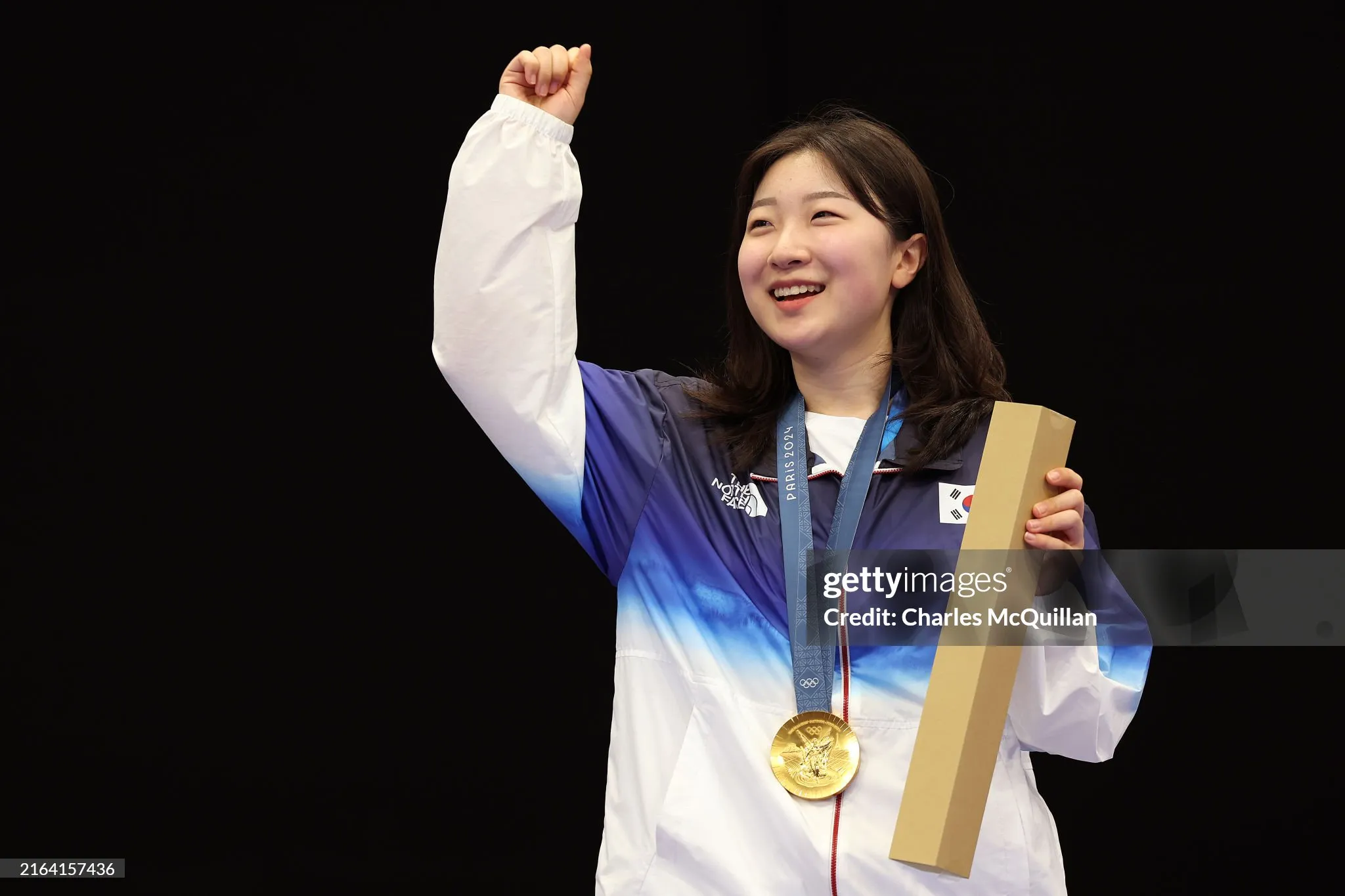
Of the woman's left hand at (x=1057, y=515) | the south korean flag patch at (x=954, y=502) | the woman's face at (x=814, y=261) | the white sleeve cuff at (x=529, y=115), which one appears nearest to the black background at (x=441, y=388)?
the woman's face at (x=814, y=261)

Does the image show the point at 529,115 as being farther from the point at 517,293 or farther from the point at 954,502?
the point at 954,502

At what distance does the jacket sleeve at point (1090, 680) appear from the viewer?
1.62 m

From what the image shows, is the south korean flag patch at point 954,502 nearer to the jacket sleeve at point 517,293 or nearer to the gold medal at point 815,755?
the gold medal at point 815,755

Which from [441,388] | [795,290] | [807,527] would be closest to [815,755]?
[807,527]

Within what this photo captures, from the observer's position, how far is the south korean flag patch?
1.76 meters

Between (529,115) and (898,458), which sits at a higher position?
(529,115)

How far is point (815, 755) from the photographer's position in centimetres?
166

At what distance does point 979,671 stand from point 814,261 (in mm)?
675

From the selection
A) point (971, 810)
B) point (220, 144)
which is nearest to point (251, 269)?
point (220, 144)

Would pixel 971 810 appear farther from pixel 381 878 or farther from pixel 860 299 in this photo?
pixel 381 878

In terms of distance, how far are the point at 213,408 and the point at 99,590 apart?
0.43m

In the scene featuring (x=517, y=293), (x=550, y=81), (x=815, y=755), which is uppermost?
(x=550, y=81)

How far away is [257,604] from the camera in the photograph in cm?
315

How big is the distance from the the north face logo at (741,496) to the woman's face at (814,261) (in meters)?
0.18
